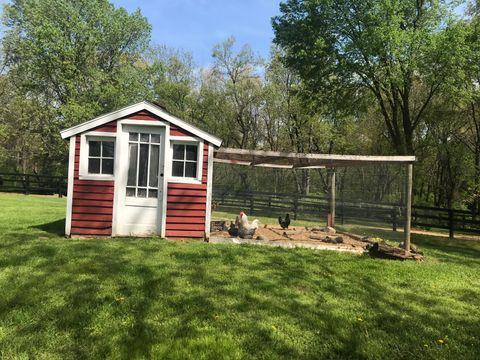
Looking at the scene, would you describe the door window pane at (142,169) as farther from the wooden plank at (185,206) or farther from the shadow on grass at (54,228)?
the shadow on grass at (54,228)

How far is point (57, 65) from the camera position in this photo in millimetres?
26219

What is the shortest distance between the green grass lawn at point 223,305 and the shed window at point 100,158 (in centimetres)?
186

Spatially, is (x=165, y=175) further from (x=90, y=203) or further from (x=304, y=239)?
(x=304, y=239)

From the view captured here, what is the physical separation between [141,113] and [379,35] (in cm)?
911

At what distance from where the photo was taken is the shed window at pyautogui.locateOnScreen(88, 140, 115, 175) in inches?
340

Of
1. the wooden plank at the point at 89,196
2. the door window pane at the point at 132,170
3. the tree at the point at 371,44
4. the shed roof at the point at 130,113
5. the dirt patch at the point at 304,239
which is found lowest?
the dirt patch at the point at 304,239

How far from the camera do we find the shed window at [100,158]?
28.3 feet

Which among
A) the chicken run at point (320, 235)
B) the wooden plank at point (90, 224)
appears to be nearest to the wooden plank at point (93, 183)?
the wooden plank at point (90, 224)

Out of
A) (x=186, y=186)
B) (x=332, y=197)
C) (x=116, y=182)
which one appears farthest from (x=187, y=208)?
(x=332, y=197)

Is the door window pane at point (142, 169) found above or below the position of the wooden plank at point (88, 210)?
above

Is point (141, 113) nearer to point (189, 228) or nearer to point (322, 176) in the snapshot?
point (189, 228)

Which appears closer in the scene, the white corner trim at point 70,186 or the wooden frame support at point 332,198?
the white corner trim at point 70,186

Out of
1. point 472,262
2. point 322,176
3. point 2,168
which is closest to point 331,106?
point 322,176

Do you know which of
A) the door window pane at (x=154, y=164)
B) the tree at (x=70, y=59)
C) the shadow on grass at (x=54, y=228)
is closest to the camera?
the door window pane at (x=154, y=164)
